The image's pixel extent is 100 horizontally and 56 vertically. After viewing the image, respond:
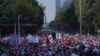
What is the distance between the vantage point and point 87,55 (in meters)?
30.2

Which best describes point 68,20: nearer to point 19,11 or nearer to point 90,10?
point 19,11

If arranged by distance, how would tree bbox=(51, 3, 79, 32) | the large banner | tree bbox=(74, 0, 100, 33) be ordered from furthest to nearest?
tree bbox=(51, 3, 79, 32), tree bbox=(74, 0, 100, 33), the large banner

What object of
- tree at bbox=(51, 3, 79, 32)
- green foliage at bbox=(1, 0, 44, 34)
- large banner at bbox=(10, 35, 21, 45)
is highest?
large banner at bbox=(10, 35, 21, 45)

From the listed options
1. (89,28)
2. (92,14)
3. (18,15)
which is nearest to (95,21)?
(92,14)

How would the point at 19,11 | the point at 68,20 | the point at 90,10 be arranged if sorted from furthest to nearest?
1. the point at 68,20
2. the point at 19,11
3. the point at 90,10

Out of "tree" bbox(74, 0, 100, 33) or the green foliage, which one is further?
the green foliage

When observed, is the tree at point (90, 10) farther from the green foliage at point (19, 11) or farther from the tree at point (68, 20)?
the tree at point (68, 20)

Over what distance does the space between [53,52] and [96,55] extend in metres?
2.52

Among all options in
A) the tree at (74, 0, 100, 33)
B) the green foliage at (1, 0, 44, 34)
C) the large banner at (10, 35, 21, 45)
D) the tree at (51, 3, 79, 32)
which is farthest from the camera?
the tree at (51, 3, 79, 32)

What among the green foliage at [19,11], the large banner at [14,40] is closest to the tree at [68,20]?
the green foliage at [19,11]

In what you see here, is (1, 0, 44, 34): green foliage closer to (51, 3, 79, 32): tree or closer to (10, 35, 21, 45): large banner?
(51, 3, 79, 32): tree

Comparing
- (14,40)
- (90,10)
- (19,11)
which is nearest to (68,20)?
(19,11)

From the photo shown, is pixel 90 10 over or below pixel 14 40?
below

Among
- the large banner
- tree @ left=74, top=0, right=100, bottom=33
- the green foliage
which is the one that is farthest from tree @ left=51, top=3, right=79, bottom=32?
the large banner
